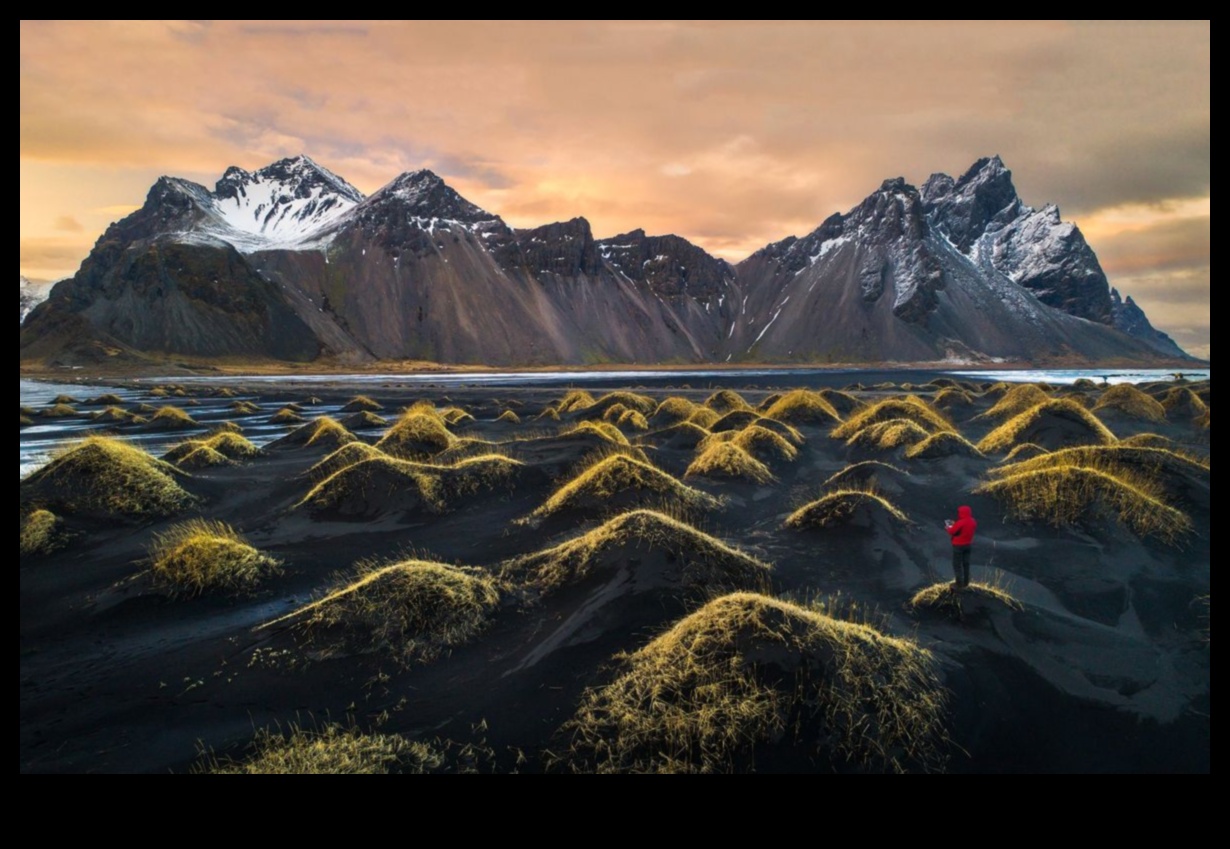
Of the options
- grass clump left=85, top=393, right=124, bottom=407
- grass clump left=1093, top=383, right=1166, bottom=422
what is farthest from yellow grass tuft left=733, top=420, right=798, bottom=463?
grass clump left=85, top=393, right=124, bottom=407

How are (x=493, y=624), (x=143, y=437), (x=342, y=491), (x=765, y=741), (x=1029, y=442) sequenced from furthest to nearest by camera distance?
(x=143, y=437), (x=1029, y=442), (x=342, y=491), (x=493, y=624), (x=765, y=741)

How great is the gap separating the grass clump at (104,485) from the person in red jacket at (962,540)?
25.4 metres

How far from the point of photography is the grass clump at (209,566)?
1580cm

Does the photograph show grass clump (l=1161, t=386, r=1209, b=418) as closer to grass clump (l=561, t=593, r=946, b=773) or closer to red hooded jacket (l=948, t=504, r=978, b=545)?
red hooded jacket (l=948, t=504, r=978, b=545)

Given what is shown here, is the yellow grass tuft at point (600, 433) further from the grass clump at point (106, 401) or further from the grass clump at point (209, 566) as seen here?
the grass clump at point (106, 401)

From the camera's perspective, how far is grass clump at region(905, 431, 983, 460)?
3066 cm

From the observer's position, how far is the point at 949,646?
1202 cm

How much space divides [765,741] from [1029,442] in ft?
98.4

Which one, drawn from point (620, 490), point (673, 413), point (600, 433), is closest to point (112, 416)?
point (600, 433)

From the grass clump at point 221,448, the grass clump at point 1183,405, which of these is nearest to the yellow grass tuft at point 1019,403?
the grass clump at point 1183,405

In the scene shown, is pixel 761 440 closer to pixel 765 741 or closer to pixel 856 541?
pixel 856 541

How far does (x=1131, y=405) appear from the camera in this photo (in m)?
48.8
